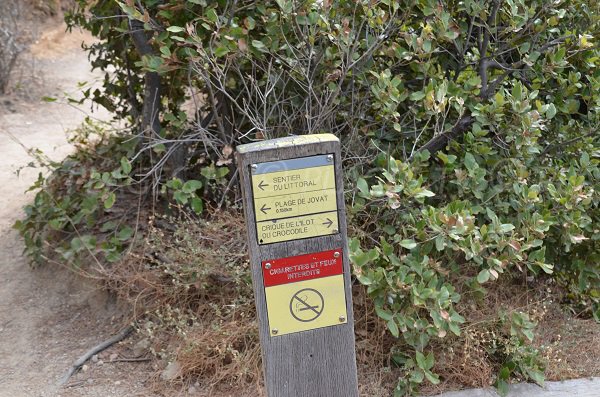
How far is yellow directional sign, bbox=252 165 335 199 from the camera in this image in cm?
253

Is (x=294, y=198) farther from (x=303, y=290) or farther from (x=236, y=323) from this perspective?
(x=236, y=323)

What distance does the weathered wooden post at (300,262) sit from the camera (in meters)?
2.54

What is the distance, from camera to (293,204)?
Answer: 2.56 metres

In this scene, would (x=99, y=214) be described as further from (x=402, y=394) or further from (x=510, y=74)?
(x=510, y=74)

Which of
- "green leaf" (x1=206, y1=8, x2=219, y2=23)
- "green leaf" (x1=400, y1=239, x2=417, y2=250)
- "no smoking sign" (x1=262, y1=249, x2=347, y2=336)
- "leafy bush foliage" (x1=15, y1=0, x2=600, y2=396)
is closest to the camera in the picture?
"no smoking sign" (x1=262, y1=249, x2=347, y2=336)

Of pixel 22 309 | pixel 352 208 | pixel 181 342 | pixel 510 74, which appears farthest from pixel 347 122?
pixel 22 309

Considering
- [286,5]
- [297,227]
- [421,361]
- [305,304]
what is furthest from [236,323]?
[286,5]

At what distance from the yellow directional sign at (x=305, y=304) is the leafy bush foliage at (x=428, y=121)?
27.0 inches

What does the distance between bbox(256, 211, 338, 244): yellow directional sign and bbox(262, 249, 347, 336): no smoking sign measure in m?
0.08

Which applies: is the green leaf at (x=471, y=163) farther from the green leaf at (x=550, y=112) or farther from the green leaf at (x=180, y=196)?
the green leaf at (x=180, y=196)

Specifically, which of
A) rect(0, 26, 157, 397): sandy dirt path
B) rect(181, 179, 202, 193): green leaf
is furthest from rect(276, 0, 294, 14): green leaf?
rect(0, 26, 157, 397): sandy dirt path

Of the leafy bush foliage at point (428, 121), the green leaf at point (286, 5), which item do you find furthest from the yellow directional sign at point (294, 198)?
the green leaf at point (286, 5)

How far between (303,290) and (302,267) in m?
0.08

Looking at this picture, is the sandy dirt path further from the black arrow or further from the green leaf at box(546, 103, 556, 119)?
the green leaf at box(546, 103, 556, 119)
